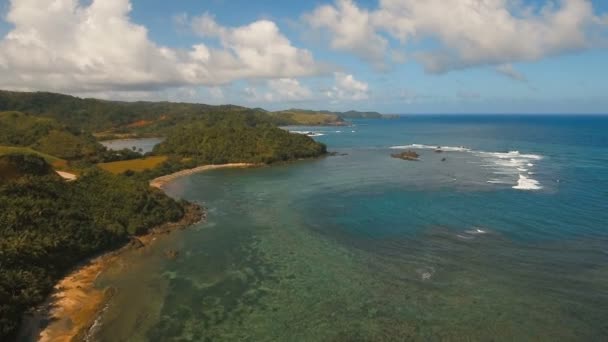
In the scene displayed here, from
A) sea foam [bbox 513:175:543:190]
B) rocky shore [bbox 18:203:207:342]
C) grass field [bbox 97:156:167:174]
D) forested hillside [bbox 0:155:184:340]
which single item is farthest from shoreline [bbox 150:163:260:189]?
sea foam [bbox 513:175:543:190]

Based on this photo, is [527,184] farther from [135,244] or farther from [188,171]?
[188,171]

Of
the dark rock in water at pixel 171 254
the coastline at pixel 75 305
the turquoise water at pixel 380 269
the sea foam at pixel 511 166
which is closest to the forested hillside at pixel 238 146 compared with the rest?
the turquoise water at pixel 380 269

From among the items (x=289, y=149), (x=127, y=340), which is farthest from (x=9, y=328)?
(x=289, y=149)

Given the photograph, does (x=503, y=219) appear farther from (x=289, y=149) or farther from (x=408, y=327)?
(x=289, y=149)

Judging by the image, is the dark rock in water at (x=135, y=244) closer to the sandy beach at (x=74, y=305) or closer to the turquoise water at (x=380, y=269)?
the sandy beach at (x=74, y=305)

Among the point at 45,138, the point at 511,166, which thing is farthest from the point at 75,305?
the point at 45,138

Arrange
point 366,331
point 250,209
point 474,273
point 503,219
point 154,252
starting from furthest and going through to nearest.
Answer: point 250,209
point 503,219
point 154,252
point 474,273
point 366,331
